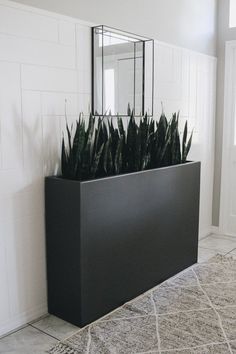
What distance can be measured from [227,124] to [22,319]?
300cm

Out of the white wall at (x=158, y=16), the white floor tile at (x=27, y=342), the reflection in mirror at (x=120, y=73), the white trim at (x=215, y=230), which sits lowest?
the white floor tile at (x=27, y=342)

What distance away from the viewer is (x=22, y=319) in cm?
262

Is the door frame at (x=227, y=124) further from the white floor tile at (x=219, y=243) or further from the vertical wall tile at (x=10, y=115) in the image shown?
the vertical wall tile at (x=10, y=115)

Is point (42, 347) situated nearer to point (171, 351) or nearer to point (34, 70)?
point (171, 351)

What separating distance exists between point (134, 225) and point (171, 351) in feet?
2.93

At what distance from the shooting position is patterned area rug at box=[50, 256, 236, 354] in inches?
93.2

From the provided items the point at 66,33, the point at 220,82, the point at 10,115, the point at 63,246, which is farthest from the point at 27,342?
the point at 220,82

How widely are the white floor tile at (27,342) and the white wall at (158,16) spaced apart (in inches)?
80.0

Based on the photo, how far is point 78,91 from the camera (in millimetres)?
2850

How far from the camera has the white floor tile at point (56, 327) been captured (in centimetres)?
252

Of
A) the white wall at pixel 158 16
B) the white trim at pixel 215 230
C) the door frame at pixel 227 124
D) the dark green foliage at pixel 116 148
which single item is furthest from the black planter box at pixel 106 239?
the white trim at pixel 215 230

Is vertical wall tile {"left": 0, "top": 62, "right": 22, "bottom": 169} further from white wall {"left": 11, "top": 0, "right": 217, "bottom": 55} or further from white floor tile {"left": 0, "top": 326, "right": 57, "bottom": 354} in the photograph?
white floor tile {"left": 0, "top": 326, "right": 57, "bottom": 354}

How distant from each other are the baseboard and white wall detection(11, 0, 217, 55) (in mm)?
1960

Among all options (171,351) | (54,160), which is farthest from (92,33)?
(171,351)
